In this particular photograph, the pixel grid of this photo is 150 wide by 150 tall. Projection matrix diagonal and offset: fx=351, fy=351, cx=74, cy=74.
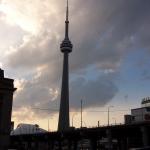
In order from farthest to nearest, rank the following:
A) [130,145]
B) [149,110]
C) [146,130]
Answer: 1. [149,110]
2. [130,145]
3. [146,130]

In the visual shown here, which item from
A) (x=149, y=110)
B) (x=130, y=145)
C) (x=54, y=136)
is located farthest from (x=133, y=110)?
(x=54, y=136)

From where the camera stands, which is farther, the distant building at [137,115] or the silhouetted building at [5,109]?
the distant building at [137,115]

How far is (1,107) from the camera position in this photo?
266 ft

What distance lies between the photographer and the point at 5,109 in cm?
8112

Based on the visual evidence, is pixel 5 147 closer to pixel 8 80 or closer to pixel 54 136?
pixel 8 80

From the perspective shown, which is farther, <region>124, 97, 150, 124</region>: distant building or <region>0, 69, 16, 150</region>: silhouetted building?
<region>124, 97, 150, 124</region>: distant building

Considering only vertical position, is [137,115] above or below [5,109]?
above

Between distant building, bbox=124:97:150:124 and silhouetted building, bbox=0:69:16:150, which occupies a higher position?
distant building, bbox=124:97:150:124

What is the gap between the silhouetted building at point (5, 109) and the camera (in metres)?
80.2

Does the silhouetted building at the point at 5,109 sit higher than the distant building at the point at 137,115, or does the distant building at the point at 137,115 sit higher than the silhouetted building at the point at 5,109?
the distant building at the point at 137,115

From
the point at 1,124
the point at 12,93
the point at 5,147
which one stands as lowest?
the point at 5,147

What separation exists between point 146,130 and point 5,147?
4601cm

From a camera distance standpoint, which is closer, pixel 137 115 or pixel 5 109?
pixel 5 109

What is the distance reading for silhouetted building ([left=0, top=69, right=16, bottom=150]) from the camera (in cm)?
8019
